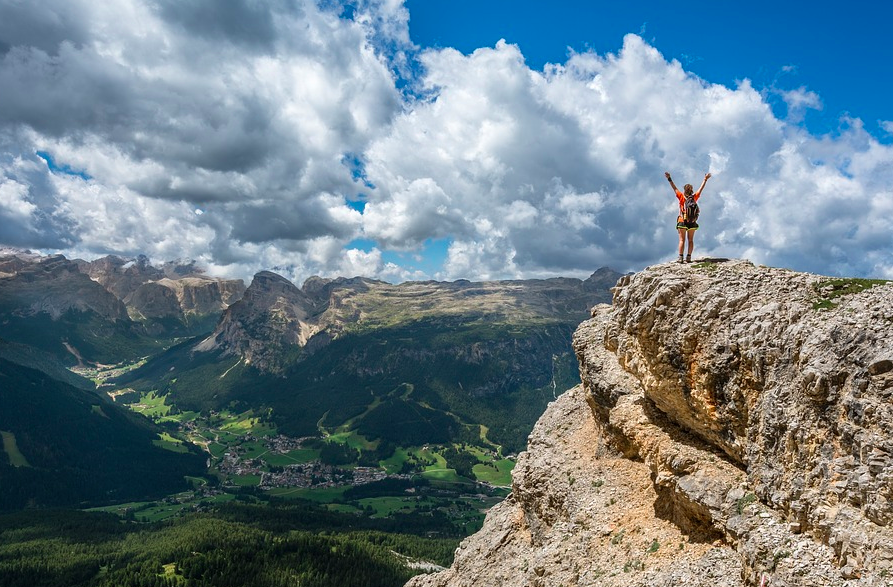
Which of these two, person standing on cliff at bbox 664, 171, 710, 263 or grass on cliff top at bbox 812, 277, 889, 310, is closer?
grass on cliff top at bbox 812, 277, 889, 310

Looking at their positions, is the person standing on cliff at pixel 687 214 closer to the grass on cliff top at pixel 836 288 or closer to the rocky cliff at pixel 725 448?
the rocky cliff at pixel 725 448

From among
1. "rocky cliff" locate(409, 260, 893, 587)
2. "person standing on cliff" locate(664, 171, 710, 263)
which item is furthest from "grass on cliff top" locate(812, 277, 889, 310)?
"person standing on cliff" locate(664, 171, 710, 263)

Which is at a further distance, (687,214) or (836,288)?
(687,214)

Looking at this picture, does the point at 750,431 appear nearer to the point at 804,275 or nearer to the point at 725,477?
the point at 725,477

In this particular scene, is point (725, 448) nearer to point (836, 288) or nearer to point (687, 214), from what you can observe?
point (836, 288)

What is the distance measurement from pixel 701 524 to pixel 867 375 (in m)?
11.4

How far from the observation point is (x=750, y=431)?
21828 mm

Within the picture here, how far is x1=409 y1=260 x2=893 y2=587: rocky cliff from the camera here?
1678 centimetres

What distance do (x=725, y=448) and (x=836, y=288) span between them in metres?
9.24

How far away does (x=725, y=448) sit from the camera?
79.4 ft

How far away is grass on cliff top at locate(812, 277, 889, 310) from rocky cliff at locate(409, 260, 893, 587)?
9cm

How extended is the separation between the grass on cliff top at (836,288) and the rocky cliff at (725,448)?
0.09 metres

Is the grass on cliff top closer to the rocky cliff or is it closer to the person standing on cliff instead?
the rocky cliff

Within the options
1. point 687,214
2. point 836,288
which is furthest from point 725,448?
point 687,214
